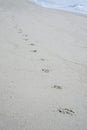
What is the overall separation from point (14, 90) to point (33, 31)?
9.66 ft

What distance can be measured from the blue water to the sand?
92.0 inches

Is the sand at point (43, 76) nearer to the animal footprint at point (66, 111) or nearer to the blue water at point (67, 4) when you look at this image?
the animal footprint at point (66, 111)

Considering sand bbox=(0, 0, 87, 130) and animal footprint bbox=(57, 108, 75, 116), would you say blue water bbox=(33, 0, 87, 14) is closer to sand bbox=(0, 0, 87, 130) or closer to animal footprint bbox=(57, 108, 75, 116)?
sand bbox=(0, 0, 87, 130)

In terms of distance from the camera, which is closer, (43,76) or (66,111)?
(66,111)

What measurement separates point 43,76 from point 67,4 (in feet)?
22.1

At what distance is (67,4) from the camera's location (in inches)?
369

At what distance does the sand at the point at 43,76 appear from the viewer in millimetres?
2383

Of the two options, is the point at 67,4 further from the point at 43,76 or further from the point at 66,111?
the point at 66,111

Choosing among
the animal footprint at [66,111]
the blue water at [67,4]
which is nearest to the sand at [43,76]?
the animal footprint at [66,111]

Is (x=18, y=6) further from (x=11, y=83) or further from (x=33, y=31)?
(x=11, y=83)

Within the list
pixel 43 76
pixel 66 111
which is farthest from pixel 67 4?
pixel 66 111

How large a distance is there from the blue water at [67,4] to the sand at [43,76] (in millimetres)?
2338

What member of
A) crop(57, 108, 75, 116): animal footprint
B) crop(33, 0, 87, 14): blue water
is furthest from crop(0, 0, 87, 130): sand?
crop(33, 0, 87, 14): blue water

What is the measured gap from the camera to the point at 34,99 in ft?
8.77
